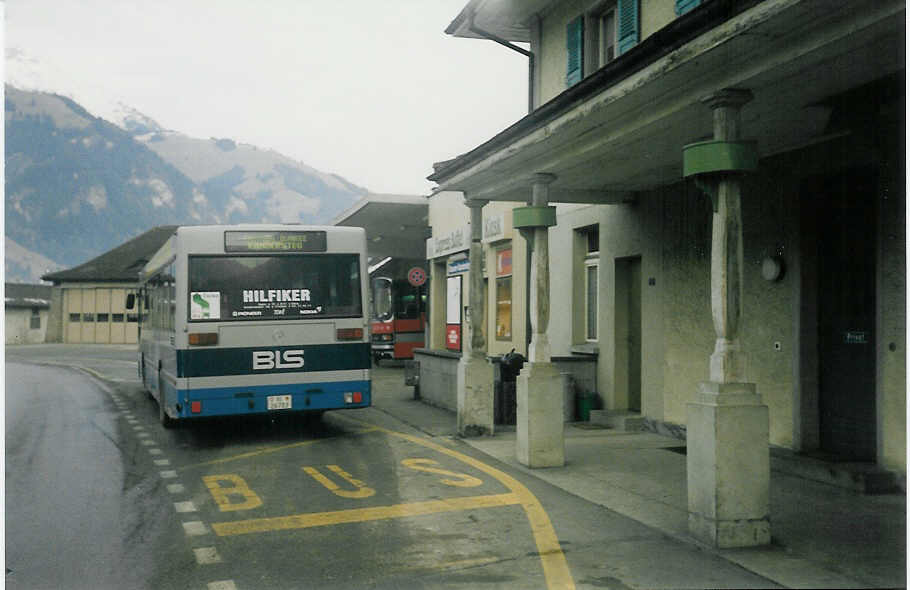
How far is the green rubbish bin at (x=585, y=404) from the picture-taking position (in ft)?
45.1

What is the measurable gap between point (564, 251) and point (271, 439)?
19.6 feet

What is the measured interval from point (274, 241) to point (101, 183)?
58441 mm

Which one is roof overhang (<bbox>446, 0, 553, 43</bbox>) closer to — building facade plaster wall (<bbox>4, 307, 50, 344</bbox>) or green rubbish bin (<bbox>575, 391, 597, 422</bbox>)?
green rubbish bin (<bbox>575, 391, 597, 422</bbox>)

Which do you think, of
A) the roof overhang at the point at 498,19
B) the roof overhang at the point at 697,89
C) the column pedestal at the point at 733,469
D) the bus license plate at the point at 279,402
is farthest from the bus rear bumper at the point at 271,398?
the roof overhang at the point at 498,19

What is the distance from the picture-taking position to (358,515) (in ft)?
24.0

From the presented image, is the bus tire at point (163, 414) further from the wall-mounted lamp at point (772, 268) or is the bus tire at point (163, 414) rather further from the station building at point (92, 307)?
the station building at point (92, 307)

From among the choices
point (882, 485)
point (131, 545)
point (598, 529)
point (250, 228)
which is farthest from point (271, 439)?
→ point (882, 485)

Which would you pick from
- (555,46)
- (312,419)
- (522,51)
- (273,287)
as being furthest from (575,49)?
(312,419)

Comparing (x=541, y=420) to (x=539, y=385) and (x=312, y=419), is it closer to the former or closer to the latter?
(x=539, y=385)

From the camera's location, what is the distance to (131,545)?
6445 mm

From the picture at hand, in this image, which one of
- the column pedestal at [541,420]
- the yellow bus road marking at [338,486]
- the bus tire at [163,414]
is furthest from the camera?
the bus tire at [163,414]

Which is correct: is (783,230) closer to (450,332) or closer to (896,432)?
(896,432)

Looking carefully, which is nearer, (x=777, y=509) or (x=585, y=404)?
(x=777, y=509)

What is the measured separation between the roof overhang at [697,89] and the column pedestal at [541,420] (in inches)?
93.3
